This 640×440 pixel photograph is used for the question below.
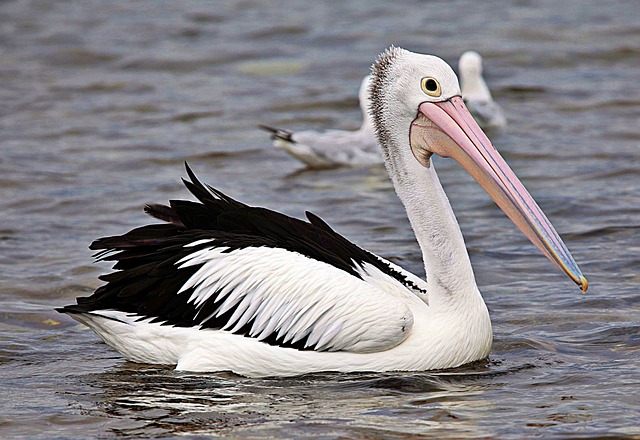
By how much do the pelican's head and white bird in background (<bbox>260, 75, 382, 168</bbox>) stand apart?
13.6 ft

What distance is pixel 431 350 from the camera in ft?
14.7

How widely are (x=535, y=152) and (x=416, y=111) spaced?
4406 millimetres

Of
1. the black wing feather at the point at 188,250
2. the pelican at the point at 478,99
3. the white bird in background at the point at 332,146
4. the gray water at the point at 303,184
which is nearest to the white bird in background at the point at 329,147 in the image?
the white bird in background at the point at 332,146

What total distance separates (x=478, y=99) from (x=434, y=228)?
5709mm

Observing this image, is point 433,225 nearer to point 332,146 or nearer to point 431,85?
point 431,85

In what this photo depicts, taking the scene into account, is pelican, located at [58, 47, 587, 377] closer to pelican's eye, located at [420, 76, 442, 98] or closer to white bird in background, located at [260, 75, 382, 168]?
pelican's eye, located at [420, 76, 442, 98]

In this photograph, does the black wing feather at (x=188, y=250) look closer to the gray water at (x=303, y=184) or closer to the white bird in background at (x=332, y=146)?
the gray water at (x=303, y=184)

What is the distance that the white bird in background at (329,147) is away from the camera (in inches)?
348

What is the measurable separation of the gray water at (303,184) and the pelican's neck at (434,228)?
35 centimetres

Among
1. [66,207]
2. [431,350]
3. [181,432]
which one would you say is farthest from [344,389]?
[66,207]

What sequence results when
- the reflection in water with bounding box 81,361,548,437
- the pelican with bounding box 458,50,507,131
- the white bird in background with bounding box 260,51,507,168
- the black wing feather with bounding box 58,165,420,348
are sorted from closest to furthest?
1. the reflection in water with bounding box 81,361,548,437
2. the black wing feather with bounding box 58,165,420,348
3. the white bird in background with bounding box 260,51,507,168
4. the pelican with bounding box 458,50,507,131

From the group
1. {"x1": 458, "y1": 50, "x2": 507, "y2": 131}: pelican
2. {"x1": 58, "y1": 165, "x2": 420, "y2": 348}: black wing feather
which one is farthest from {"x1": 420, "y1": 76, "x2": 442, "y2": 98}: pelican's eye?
{"x1": 458, "y1": 50, "x2": 507, "y2": 131}: pelican

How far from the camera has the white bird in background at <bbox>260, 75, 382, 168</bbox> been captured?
8.83m

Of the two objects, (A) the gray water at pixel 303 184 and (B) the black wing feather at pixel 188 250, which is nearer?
(A) the gray water at pixel 303 184
